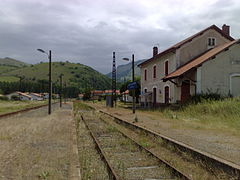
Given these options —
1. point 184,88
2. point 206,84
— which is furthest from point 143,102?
point 206,84

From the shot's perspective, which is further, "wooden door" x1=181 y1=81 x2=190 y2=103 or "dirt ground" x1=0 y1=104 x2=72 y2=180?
"wooden door" x1=181 y1=81 x2=190 y2=103

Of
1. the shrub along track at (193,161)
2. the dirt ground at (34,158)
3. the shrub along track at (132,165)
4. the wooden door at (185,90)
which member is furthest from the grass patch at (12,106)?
the shrub along track at (193,161)

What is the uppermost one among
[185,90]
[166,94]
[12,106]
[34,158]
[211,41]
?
[211,41]

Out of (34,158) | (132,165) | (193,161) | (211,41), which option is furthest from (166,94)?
(34,158)

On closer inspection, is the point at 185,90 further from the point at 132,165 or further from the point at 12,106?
the point at 12,106

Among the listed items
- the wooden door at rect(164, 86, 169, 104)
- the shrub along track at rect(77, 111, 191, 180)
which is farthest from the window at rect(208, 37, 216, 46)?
the shrub along track at rect(77, 111, 191, 180)

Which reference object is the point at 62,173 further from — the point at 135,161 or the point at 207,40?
the point at 207,40

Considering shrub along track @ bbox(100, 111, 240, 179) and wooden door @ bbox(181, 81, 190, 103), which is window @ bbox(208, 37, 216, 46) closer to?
wooden door @ bbox(181, 81, 190, 103)

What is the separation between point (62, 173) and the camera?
5750 mm

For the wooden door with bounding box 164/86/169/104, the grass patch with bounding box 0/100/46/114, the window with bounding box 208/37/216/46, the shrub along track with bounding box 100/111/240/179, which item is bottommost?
the grass patch with bounding box 0/100/46/114

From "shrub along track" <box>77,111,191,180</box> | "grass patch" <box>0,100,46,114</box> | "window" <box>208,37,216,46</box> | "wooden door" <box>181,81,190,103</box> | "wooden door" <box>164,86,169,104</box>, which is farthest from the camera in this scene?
"grass patch" <box>0,100,46,114</box>

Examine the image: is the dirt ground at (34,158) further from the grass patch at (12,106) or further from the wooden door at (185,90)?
the grass patch at (12,106)

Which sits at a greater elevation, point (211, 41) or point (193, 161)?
point (211, 41)

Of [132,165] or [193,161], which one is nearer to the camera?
[132,165]
